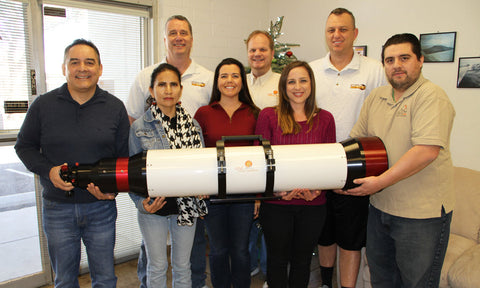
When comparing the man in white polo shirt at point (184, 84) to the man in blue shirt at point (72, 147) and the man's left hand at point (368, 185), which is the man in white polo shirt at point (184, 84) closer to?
the man in blue shirt at point (72, 147)

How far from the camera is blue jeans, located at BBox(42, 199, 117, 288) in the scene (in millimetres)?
1731

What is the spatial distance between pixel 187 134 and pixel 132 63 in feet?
5.84

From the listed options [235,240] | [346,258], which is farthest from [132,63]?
[346,258]

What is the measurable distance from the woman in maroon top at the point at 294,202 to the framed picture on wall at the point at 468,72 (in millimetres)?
1730

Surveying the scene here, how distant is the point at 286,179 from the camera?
1594mm

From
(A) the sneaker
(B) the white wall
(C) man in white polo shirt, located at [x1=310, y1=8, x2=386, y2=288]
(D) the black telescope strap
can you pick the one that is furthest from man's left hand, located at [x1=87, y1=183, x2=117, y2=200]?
(B) the white wall

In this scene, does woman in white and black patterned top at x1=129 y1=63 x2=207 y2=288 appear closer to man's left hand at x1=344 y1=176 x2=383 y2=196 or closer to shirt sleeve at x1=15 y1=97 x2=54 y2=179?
shirt sleeve at x1=15 y1=97 x2=54 y2=179

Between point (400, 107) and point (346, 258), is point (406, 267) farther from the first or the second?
point (400, 107)

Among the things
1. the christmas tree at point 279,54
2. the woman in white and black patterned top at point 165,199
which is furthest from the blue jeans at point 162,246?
the christmas tree at point 279,54

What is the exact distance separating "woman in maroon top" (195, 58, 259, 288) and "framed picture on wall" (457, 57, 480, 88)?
77.4 inches

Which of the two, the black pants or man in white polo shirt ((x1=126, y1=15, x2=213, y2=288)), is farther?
man in white polo shirt ((x1=126, y1=15, x2=213, y2=288))

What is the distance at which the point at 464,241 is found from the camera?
2484 millimetres

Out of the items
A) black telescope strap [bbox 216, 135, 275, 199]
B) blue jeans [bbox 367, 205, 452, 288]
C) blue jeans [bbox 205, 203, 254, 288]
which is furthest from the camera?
blue jeans [bbox 205, 203, 254, 288]

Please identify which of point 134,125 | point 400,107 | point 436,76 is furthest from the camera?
point 436,76
